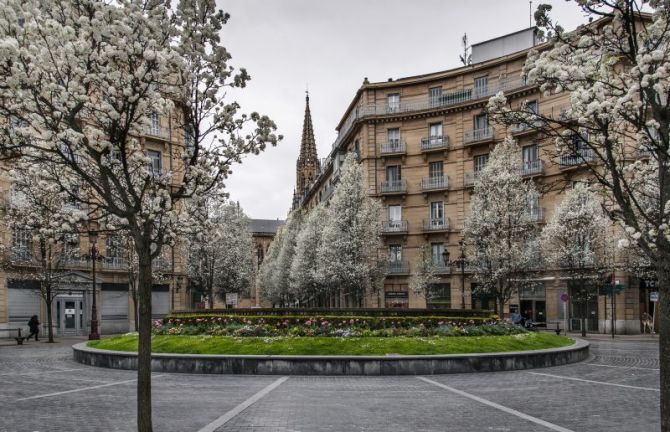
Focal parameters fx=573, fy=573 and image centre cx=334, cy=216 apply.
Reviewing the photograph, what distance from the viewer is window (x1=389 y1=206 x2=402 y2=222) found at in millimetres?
50000

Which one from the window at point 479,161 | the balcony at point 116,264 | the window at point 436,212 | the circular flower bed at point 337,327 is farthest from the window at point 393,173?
the circular flower bed at point 337,327

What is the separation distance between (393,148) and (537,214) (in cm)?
1376

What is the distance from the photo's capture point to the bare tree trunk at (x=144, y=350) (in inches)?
315

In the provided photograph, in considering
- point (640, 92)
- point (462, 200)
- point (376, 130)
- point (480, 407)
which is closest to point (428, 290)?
point (462, 200)

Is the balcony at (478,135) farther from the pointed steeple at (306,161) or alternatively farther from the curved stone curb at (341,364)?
the pointed steeple at (306,161)

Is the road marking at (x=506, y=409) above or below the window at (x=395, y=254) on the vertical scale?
below

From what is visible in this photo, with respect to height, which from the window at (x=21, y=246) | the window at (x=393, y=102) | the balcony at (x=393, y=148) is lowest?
the window at (x=21, y=246)

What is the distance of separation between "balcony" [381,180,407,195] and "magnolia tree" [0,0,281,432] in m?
41.2

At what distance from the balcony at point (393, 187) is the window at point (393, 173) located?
1.11ft

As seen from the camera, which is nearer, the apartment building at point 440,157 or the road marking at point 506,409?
the road marking at point 506,409

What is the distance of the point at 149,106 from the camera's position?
7.43m

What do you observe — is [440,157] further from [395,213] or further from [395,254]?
[395,254]

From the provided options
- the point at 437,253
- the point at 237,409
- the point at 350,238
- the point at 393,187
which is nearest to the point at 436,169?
the point at 393,187

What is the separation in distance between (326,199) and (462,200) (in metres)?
27.3
